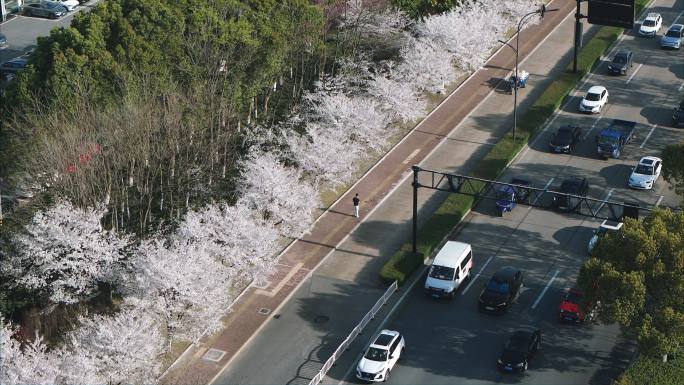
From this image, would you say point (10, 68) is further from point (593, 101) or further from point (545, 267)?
point (545, 267)

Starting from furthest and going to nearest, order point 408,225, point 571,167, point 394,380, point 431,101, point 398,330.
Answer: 1. point 431,101
2. point 571,167
3. point 408,225
4. point 398,330
5. point 394,380

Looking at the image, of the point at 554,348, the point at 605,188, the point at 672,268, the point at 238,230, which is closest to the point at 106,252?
the point at 238,230

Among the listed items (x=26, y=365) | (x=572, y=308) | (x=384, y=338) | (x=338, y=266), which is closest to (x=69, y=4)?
(x=338, y=266)

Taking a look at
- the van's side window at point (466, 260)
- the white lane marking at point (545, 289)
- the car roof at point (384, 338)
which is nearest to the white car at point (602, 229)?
the white lane marking at point (545, 289)

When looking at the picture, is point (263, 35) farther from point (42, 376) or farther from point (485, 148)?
point (42, 376)

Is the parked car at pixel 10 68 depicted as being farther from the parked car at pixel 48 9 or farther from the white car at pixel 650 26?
the white car at pixel 650 26

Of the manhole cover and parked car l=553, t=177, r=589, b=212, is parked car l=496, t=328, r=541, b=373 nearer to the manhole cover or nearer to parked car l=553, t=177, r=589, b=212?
the manhole cover
